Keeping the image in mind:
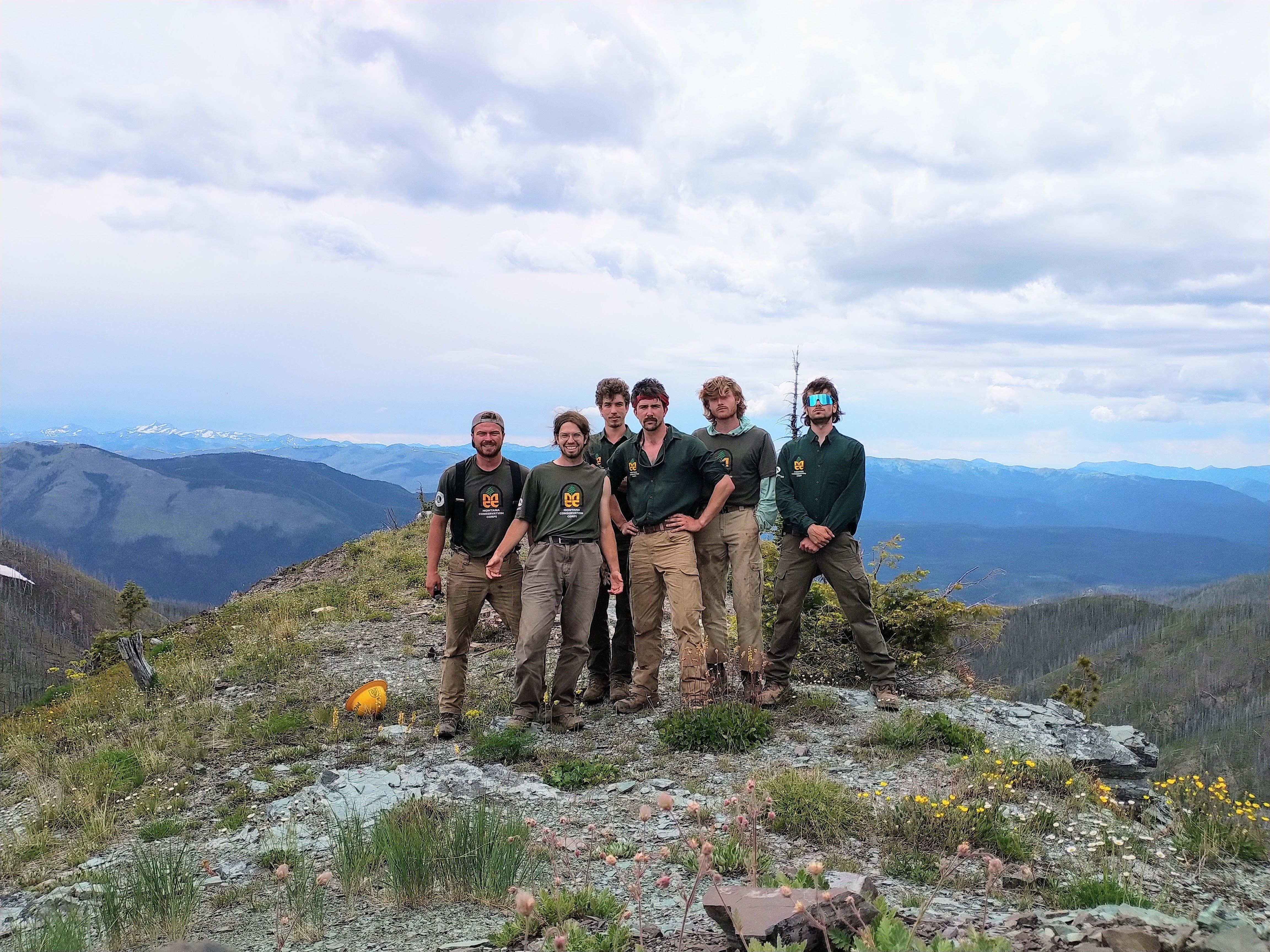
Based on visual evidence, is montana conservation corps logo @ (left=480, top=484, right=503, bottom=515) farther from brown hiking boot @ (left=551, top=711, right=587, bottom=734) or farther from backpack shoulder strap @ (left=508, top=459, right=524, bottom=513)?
brown hiking boot @ (left=551, top=711, right=587, bottom=734)

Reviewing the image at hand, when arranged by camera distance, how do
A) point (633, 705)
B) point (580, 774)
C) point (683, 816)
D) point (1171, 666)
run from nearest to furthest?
point (683, 816), point (580, 774), point (633, 705), point (1171, 666)

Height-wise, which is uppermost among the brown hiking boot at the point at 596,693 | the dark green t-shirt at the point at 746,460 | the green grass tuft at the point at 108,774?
the dark green t-shirt at the point at 746,460

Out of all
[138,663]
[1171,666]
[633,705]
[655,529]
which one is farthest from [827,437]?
[1171,666]

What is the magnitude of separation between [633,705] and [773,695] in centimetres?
139

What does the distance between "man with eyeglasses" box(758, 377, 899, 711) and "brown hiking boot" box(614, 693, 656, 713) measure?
1156 millimetres

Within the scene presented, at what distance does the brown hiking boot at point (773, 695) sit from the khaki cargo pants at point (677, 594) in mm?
587

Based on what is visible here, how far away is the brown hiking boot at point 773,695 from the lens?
26.3 feet

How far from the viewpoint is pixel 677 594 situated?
7605mm

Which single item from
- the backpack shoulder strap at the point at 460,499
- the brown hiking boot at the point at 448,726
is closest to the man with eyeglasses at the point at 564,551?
the backpack shoulder strap at the point at 460,499

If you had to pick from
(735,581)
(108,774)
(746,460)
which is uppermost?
(746,460)

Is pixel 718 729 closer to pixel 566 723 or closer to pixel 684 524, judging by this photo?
pixel 566 723

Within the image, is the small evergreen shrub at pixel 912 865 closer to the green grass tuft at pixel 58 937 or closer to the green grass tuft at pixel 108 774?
the green grass tuft at pixel 58 937

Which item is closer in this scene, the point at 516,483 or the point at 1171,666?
the point at 516,483

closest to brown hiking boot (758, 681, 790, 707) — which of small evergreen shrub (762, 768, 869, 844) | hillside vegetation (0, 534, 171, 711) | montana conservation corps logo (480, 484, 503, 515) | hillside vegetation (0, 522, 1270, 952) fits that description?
hillside vegetation (0, 522, 1270, 952)
